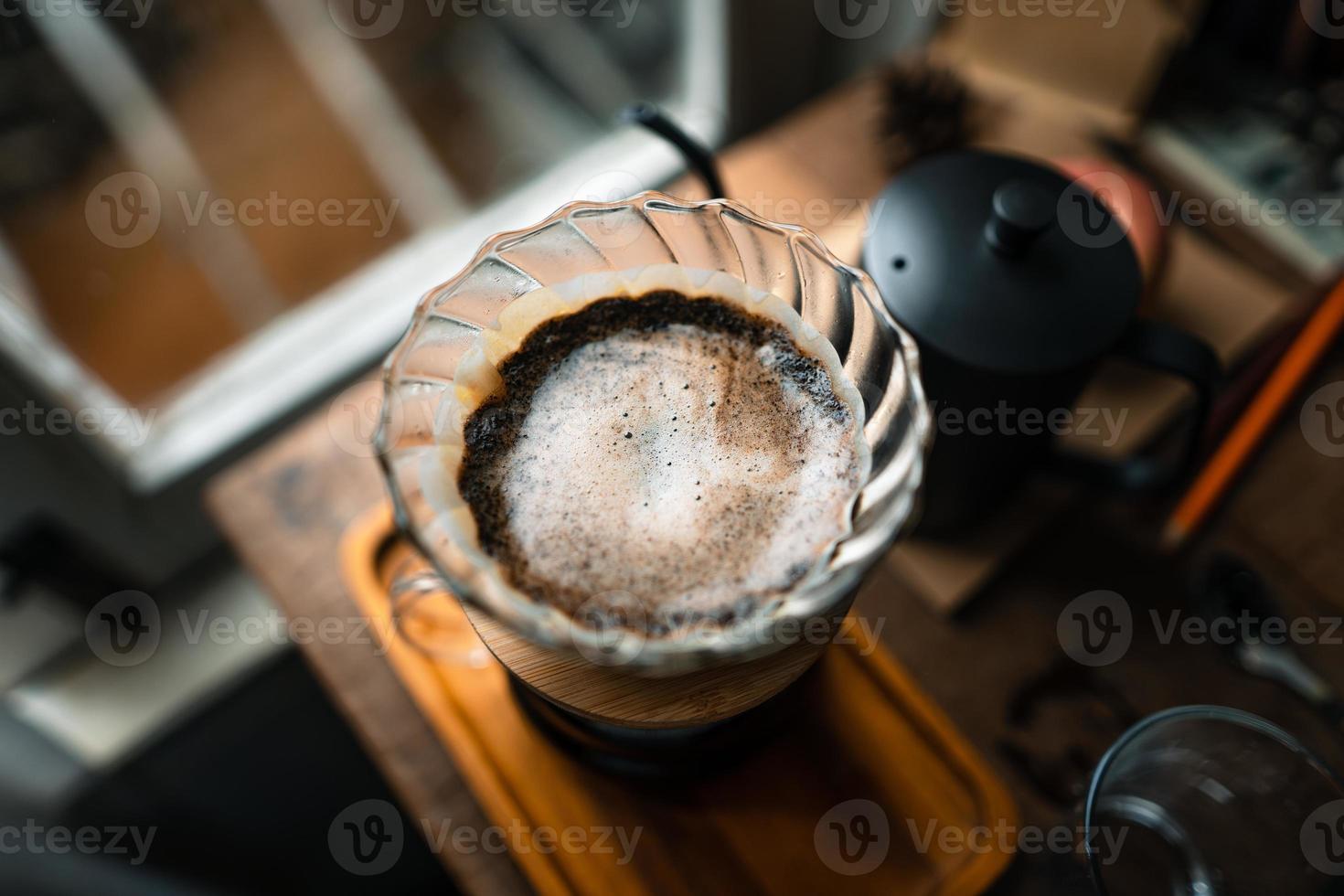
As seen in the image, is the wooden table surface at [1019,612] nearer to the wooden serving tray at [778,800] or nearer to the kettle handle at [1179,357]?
the wooden serving tray at [778,800]

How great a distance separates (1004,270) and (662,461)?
0.23 meters

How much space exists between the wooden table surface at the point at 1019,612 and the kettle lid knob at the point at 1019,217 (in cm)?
22

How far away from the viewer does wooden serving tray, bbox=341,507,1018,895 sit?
55cm

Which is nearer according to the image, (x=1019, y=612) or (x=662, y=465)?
(x=662, y=465)

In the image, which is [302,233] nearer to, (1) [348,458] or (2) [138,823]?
(1) [348,458]

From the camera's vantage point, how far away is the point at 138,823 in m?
0.95

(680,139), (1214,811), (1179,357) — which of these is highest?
(680,139)

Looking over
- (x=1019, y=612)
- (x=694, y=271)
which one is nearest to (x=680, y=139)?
(x=694, y=271)

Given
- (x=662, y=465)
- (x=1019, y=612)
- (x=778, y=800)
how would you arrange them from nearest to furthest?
(x=662, y=465) < (x=778, y=800) < (x=1019, y=612)

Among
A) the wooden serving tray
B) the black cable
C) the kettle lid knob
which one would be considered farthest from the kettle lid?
the wooden serving tray

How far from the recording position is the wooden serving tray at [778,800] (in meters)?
0.55

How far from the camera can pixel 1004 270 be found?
1.73ft

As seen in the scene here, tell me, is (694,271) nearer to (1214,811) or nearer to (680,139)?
(680,139)

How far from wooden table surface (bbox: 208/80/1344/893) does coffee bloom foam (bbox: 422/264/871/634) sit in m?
0.24
